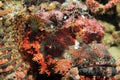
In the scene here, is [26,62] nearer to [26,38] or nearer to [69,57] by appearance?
[26,38]

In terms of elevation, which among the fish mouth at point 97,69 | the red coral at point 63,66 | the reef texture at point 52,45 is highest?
the reef texture at point 52,45

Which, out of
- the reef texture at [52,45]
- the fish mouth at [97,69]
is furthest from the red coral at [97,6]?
the fish mouth at [97,69]

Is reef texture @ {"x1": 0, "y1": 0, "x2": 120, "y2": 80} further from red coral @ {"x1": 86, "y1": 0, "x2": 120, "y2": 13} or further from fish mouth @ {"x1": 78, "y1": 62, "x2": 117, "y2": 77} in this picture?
red coral @ {"x1": 86, "y1": 0, "x2": 120, "y2": 13}

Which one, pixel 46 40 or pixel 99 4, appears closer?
pixel 46 40

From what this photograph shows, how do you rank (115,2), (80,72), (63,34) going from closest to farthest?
(80,72) → (63,34) → (115,2)

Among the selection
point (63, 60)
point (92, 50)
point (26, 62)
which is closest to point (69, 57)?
point (63, 60)

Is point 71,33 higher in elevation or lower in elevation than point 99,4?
lower

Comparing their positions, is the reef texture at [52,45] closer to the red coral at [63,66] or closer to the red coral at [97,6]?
the red coral at [63,66]

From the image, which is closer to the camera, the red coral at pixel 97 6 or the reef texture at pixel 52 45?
the reef texture at pixel 52 45
